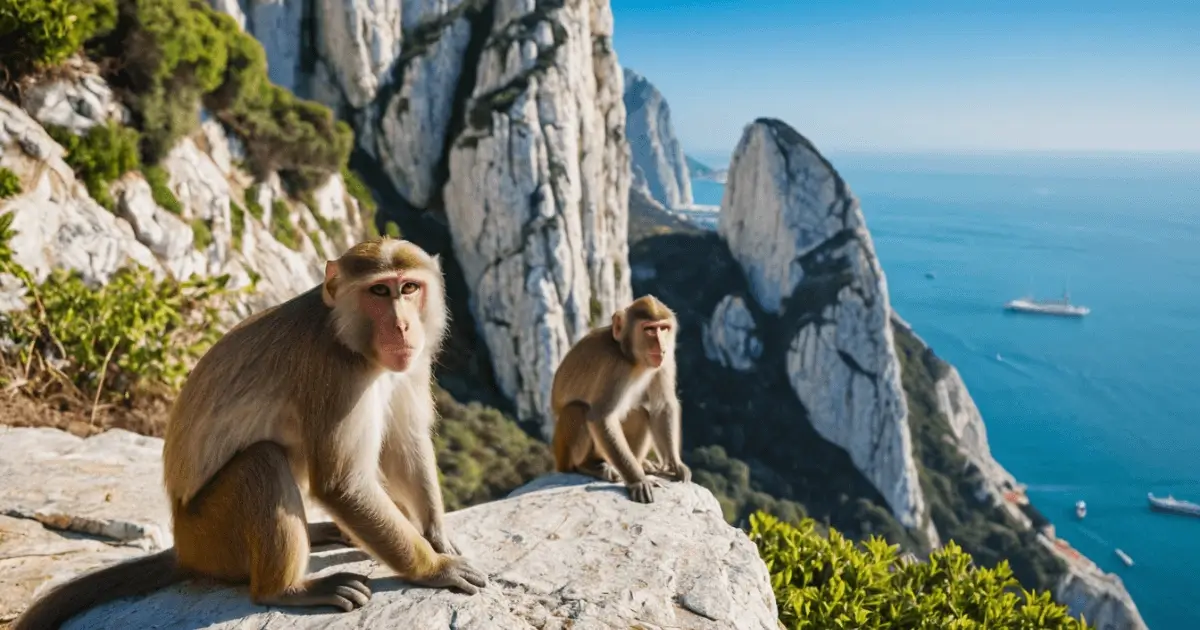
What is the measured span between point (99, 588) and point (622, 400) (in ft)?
11.5

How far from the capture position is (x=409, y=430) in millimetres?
3381

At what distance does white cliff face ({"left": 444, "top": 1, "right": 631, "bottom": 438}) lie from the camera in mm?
40188

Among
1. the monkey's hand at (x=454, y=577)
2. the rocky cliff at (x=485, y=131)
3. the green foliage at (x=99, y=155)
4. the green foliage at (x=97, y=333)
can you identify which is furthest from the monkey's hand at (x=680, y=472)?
the rocky cliff at (x=485, y=131)

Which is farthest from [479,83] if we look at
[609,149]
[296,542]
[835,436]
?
[296,542]

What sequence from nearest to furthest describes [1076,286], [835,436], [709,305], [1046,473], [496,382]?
[496,382], [835,436], [709,305], [1046,473], [1076,286]

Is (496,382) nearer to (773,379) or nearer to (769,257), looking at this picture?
(773,379)

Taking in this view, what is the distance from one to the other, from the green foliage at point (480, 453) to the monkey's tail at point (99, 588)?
86.2ft

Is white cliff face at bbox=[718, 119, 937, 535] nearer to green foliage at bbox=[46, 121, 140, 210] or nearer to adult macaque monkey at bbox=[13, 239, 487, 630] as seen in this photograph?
green foliage at bbox=[46, 121, 140, 210]

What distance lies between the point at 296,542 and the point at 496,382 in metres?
38.5

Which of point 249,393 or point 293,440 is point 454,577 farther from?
point 249,393

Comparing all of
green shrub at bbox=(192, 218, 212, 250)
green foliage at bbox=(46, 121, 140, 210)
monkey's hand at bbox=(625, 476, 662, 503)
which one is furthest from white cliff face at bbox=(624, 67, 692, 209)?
monkey's hand at bbox=(625, 476, 662, 503)

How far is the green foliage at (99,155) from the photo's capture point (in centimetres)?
1422

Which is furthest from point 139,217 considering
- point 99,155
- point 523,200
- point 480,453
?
point 523,200

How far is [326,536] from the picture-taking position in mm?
3717
